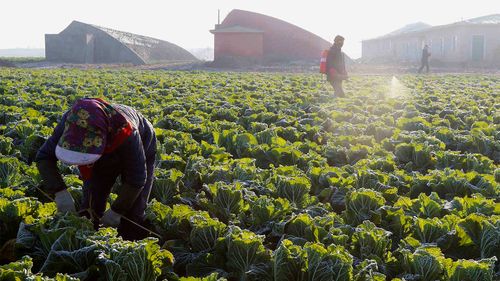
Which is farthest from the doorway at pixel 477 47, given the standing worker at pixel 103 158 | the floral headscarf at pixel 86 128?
the floral headscarf at pixel 86 128

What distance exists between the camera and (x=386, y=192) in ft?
17.8

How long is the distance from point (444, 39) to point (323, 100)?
38750 mm

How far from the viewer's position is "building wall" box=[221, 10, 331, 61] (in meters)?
54.4

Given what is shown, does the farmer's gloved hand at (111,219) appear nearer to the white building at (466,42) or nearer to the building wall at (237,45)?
the white building at (466,42)

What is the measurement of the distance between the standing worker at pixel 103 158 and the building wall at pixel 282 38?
164 ft

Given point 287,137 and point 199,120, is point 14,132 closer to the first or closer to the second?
point 199,120

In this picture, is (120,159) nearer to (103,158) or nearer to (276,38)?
(103,158)

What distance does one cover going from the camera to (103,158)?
411cm

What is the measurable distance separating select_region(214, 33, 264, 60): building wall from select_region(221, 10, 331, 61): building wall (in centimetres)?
305

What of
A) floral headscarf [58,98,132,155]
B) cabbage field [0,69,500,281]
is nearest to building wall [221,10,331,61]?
cabbage field [0,69,500,281]

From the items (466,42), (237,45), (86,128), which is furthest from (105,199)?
(237,45)

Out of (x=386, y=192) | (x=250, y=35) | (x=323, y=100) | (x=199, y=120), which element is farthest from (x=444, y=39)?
(x=386, y=192)

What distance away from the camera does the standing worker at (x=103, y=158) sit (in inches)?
137

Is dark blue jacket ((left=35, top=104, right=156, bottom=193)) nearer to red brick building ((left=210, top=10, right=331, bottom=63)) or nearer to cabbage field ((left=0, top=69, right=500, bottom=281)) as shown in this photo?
cabbage field ((left=0, top=69, right=500, bottom=281))
